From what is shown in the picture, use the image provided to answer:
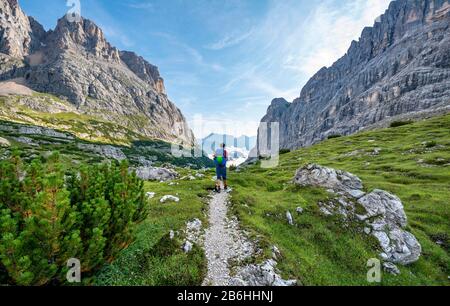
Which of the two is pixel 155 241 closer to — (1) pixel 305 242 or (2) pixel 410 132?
(1) pixel 305 242

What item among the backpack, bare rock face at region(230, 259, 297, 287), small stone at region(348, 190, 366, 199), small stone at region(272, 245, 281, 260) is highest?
the backpack

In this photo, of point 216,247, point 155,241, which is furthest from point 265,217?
point 155,241

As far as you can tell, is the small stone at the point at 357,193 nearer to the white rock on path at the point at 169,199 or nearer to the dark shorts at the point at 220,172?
the dark shorts at the point at 220,172

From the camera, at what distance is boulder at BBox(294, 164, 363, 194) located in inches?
1017

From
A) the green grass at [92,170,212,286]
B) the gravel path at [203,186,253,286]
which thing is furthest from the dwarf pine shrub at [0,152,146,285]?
the gravel path at [203,186,253,286]

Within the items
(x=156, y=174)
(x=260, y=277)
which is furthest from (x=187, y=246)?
(x=156, y=174)

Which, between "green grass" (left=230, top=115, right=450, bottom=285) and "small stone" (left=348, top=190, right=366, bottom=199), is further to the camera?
"small stone" (left=348, top=190, right=366, bottom=199)

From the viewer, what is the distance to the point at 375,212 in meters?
21.1

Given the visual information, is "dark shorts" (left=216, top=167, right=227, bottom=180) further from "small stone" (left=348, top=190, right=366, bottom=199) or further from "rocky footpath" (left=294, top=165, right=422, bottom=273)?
"small stone" (left=348, top=190, right=366, bottom=199)

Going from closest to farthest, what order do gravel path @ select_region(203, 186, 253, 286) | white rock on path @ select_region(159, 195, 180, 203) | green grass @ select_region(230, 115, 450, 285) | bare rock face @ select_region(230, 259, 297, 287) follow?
bare rock face @ select_region(230, 259, 297, 287) < gravel path @ select_region(203, 186, 253, 286) < green grass @ select_region(230, 115, 450, 285) < white rock on path @ select_region(159, 195, 180, 203)

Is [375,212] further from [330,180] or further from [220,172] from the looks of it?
[220,172]

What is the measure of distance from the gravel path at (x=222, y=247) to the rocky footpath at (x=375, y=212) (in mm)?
8905

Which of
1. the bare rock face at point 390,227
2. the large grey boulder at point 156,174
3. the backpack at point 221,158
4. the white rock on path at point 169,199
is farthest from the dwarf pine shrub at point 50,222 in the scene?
the large grey boulder at point 156,174
